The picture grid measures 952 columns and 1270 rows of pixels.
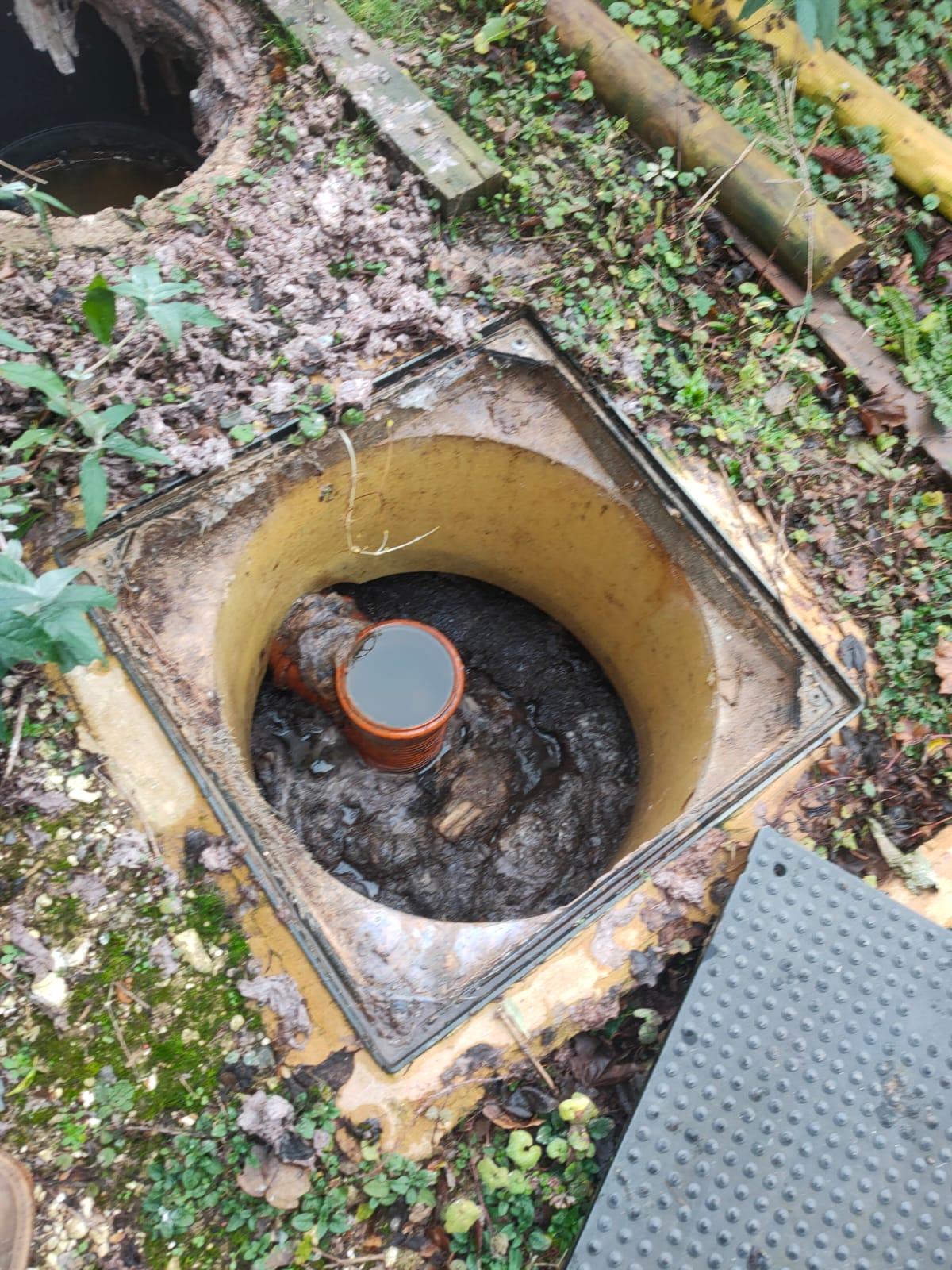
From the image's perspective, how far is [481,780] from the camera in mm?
3688

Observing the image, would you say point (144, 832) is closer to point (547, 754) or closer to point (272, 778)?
point (272, 778)

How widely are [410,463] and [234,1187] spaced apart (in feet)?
7.05

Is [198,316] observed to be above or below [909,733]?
above

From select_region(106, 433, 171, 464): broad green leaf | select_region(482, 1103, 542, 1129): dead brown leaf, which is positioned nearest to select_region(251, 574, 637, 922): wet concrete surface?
select_region(482, 1103, 542, 1129): dead brown leaf

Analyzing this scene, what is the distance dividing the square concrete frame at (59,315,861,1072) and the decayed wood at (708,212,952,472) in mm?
833

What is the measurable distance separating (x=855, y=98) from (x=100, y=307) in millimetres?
2991

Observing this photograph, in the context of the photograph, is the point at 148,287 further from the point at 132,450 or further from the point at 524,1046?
the point at 524,1046

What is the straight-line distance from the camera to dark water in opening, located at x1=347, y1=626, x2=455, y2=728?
10.6 ft

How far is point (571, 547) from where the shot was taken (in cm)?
337

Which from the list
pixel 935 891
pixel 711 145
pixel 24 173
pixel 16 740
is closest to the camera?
pixel 16 740

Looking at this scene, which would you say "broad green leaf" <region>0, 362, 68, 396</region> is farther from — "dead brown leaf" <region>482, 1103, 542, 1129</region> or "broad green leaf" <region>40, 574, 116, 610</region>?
"dead brown leaf" <region>482, 1103, 542, 1129</region>

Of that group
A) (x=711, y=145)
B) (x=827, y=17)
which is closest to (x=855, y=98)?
(x=711, y=145)

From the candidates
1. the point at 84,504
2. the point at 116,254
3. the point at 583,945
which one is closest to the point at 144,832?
the point at 84,504

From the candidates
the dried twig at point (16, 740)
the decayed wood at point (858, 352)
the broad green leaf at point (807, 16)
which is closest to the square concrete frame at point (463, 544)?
the dried twig at point (16, 740)
